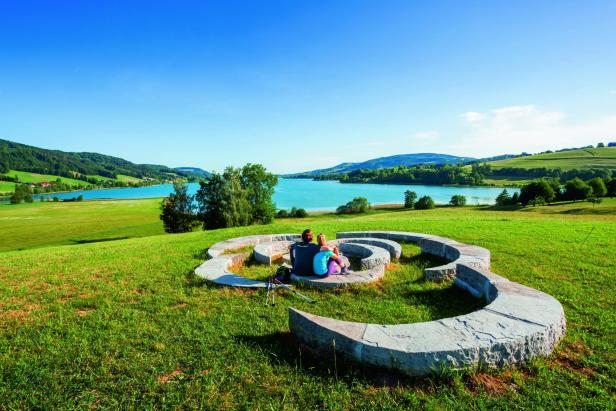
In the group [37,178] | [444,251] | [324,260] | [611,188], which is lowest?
[611,188]

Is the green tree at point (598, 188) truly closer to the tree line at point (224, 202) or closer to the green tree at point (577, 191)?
the green tree at point (577, 191)

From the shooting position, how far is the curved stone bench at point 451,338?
4.57 meters

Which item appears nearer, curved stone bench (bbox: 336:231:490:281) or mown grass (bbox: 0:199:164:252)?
curved stone bench (bbox: 336:231:490:281)

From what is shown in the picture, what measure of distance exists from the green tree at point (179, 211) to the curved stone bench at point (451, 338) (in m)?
47.8

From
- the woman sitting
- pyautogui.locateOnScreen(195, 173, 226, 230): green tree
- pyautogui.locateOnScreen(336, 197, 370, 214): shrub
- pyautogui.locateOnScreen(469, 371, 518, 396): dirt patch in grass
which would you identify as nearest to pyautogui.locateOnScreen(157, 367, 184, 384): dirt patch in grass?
pyautogui.locateOnScreen(469, 371, 518, 396): dirt patch in grass

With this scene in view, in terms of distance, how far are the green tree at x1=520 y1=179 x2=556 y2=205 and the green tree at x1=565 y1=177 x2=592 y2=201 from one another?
3.27 metres

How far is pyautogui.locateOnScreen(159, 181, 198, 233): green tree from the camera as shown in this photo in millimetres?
49438

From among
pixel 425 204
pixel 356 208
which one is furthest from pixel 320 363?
pixel 425 204

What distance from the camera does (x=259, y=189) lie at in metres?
52.8

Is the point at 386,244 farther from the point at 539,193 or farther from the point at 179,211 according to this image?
the point at 539,193

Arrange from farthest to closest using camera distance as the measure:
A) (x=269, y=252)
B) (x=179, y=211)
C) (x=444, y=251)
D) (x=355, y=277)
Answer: (x=179, y=211) < (x=269, y=252) < (x=444, y=251) < (x=355, y=277)

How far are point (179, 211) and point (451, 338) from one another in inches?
1990

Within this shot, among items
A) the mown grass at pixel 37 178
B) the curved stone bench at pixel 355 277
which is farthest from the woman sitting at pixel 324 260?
the mown grass at pixel 37 178

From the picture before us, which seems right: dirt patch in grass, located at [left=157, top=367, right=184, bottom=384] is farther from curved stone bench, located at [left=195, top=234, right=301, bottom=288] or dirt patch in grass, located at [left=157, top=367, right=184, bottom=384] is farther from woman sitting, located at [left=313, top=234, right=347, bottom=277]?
woman sitting, located at [left=313, top=234, right=347, bottom=277]
